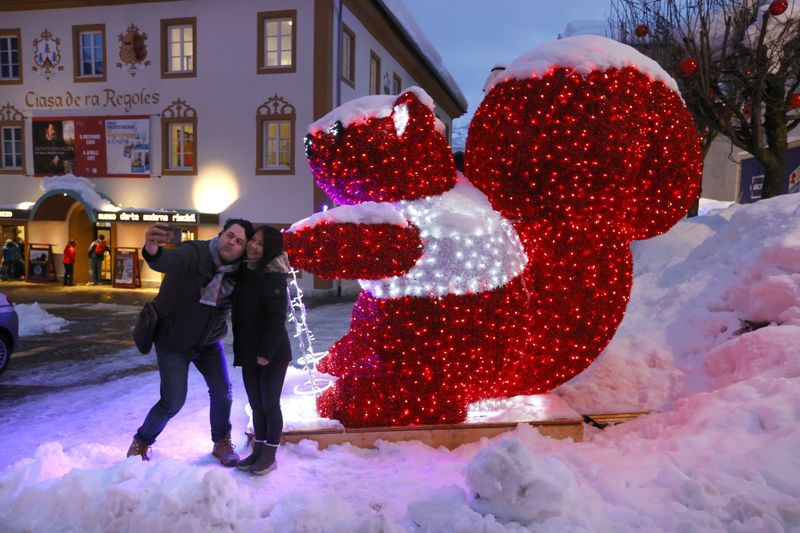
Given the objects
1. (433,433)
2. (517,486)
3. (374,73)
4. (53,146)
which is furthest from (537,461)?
(53,146)

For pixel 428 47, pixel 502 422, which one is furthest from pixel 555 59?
pixel 428 47

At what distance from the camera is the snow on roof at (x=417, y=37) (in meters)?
17.9

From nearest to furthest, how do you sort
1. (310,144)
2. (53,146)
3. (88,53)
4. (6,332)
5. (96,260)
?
(310,144) → (6,332) → (88,53) → (96,260) → (53,146)

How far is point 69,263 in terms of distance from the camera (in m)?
16.8

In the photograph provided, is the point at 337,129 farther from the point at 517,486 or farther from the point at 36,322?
the point at 36,322

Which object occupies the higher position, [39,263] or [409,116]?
[409,116]

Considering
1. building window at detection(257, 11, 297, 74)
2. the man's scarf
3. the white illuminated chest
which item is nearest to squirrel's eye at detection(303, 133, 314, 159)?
the white illuminated chest

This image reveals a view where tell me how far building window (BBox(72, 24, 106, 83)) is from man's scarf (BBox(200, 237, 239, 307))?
1591 cm

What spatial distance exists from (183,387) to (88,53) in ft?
→ 55.3

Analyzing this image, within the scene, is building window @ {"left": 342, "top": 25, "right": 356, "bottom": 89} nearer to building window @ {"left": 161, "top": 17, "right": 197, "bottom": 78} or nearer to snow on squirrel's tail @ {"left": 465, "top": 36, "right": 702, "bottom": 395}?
building window @ {"left": 161, "top": 17, "right": 197, "bottom": 78}

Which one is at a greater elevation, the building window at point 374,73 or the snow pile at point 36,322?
the building window at point 374,73

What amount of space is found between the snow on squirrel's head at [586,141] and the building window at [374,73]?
47.1 ft

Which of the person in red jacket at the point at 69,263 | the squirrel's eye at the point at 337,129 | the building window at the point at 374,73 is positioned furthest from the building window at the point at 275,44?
the squirrel's eye at the point at 337,129

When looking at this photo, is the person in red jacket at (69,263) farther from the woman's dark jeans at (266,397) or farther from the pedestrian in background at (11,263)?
the woman's dark jeans at (266,397)
